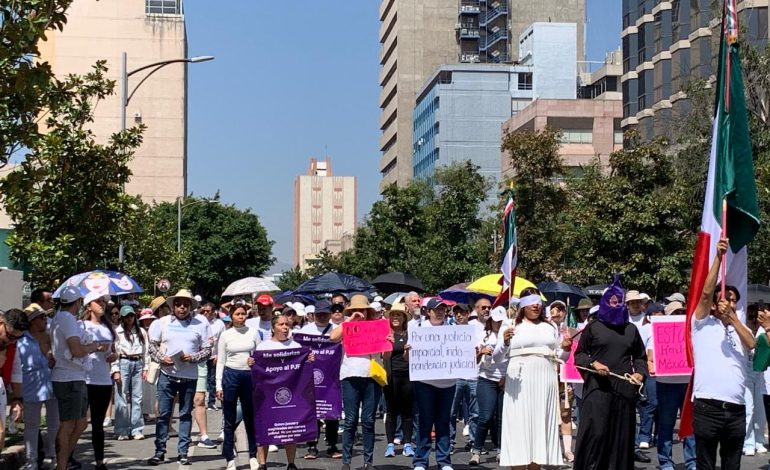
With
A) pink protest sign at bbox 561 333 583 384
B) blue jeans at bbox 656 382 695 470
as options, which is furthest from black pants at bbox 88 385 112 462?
blue jeans at bbox 656 382 695 470

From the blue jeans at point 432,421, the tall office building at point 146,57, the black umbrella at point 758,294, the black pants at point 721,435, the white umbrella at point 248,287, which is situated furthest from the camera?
the tall office building at point 146,57

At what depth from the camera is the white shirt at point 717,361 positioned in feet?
33.7

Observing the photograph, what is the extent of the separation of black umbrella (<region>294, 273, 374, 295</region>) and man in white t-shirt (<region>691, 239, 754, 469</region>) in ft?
60.8

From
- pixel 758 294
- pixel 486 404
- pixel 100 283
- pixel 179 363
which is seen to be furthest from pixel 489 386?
pixel 758 294

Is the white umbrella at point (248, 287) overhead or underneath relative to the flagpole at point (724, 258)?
underneath

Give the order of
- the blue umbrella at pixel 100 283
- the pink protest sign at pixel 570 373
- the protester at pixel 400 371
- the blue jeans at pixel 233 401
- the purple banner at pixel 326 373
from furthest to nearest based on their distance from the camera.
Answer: the pink protest sign at pixel 570 373
the purple banner at pixel 326 373
the protester at pixel 400 371
the blue umbrella at pixel 100 283
the blue jeans at pixel 233 401

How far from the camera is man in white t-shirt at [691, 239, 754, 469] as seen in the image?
10.2 meters

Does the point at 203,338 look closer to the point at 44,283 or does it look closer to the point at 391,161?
the point at 44,283

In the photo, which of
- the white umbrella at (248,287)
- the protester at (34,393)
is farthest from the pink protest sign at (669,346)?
the white umbrella at (248,287)

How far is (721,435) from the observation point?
10.2 meters

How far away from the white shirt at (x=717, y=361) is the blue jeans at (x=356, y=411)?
4.63 metres

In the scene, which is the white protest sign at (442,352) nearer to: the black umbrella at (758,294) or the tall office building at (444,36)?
the black umbrella at (758,294)

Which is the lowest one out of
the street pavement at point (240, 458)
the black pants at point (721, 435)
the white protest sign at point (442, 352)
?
the street pavement at point (240, 458)

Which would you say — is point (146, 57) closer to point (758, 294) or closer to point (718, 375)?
point (758, 294)
